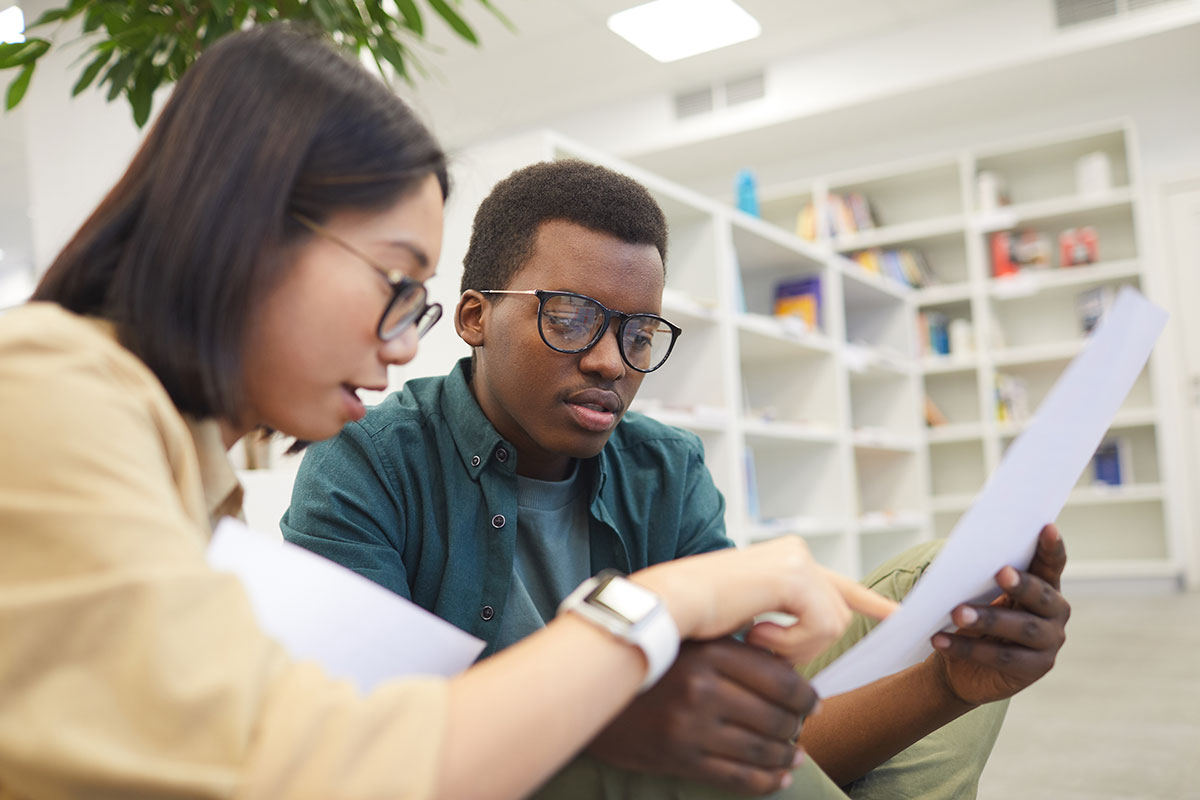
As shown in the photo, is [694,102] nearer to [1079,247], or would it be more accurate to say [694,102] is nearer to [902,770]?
[1079,247]

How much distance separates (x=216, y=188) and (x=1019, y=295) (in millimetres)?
5775

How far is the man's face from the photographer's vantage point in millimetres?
1153

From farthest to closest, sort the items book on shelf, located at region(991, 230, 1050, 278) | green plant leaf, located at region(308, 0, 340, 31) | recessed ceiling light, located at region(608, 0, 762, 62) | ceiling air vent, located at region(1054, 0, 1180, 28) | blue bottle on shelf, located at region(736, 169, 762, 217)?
book on shelf, located at region(991, 230, 1050, 278) < recessed ceiling light, located at region(608, 0, 762, 62) < ceiling air vent, located at region(1054, 0, 1180, 28) < blue bottle on shelf, located at region(736, 169, 762, 217) < green plant leaf, located at region(308, 0, 340, 31)

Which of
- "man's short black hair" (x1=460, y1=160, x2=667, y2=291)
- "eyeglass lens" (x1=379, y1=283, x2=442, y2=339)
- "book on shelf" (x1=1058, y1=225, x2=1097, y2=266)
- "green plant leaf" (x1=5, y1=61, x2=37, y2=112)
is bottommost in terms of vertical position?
"eyeglass lens" (x1=379, y1=283, x2=442, y2=339)

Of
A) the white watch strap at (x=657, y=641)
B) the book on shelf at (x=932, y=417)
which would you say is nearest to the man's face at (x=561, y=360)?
the white watch strap at (x=657, y=641)

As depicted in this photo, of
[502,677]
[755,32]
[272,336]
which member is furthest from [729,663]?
[755,32]

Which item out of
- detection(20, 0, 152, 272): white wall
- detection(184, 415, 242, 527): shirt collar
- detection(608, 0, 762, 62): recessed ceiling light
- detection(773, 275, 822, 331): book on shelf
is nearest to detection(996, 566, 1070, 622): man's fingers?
detection(184, 415, 242, 527): shirt collar

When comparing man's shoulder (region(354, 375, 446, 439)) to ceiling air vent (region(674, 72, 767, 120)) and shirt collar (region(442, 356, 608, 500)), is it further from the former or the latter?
ceiling air vent (region(674, 72, 767, 120))

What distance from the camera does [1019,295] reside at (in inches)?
223

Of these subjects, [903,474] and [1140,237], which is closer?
[903,474]

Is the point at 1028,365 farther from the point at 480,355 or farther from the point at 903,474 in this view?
the point at 480,355

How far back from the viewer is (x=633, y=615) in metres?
0.55

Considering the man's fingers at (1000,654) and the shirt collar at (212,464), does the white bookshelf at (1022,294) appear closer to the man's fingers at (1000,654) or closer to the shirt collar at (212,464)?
the man's fingers at (1000,654)

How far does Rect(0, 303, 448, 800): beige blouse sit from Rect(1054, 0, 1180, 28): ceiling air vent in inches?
225
